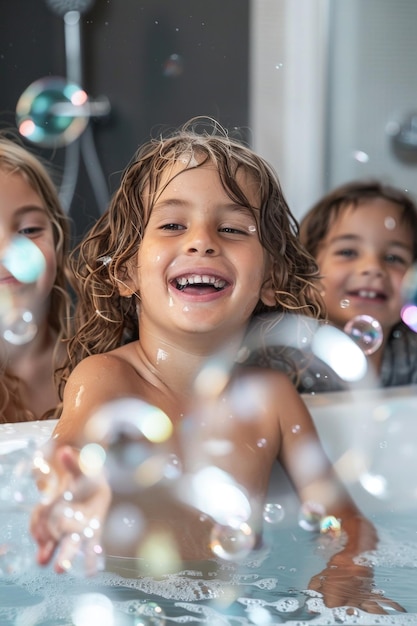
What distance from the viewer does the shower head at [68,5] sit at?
1538mm

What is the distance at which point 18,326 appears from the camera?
1.31 metres

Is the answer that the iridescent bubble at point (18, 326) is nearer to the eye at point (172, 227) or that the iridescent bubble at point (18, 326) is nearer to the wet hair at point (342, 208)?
the eye at point (172, 227)

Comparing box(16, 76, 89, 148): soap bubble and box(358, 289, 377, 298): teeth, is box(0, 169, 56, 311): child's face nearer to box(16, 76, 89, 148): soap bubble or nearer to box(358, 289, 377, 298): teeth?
box(16, 76, 89, 148): soap bubble

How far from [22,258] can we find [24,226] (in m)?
0.04

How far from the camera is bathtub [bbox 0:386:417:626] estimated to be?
940mm

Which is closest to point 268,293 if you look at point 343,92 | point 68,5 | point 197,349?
point 197,349

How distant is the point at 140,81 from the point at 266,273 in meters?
0.49

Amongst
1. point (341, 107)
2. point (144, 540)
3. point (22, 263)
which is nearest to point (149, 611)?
point (144, 540)

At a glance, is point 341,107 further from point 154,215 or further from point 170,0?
point 154,215

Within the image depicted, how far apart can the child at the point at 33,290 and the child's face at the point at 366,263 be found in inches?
17.4

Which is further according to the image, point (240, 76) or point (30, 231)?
point (240, 76)

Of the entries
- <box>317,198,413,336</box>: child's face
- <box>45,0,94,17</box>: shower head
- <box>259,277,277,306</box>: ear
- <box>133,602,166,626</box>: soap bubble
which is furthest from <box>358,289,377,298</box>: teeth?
<box>133,602,166,626</box>: soap bubble

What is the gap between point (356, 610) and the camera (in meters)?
0.94

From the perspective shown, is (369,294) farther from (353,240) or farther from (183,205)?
(183,205)
